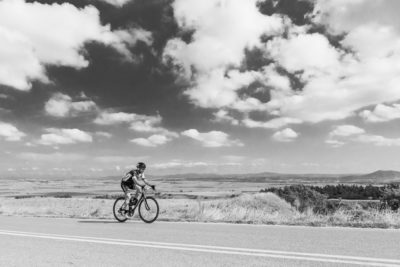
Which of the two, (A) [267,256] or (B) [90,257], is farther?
(B) [90,257]

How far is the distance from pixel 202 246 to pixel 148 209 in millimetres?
5585

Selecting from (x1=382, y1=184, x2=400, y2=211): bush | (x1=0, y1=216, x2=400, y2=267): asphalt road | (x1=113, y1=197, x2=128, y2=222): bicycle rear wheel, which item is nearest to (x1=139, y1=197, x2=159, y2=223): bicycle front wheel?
(x1=113, y1=197, x2=128, y2=222): bicycle rear wheel

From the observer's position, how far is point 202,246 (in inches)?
341

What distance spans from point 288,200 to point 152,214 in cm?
2544

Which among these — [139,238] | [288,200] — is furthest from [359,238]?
[288,200]

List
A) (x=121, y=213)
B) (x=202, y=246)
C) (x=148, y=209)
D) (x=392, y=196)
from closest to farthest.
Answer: (x=202, y=246) → (x=148, y=209) → (x=121, y=213) → (x=392, y=196)

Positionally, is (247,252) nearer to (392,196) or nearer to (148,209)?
(148,209)

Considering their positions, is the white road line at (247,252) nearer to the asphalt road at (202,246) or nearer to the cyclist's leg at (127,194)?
the asphalt road at (202,246)

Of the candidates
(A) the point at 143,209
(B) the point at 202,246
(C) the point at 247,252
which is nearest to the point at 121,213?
(A) the point at 143,209

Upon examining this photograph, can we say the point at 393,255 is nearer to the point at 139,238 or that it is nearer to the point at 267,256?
the point at 267,256

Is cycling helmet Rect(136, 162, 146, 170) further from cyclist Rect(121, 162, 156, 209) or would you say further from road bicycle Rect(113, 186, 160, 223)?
road bicycle Rect(113, 186, 160, 223)

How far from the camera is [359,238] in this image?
8.96 metres

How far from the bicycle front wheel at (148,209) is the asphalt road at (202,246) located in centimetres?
168

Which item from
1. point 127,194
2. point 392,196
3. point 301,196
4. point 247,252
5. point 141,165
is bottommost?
point 247,252
